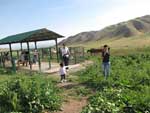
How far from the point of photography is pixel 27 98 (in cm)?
1301

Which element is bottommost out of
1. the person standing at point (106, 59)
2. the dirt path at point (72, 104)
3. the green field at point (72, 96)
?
the dirt path at point (72, 104)

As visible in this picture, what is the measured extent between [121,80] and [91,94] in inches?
79.0

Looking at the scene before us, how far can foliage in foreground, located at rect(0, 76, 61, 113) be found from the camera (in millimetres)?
12648

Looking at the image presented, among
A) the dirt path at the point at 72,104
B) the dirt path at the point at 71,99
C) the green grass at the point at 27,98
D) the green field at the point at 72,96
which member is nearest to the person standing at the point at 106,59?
the dirt path at the point at 71,99

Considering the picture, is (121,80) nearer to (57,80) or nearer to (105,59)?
(105,59)

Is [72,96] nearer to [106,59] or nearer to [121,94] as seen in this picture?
[121,94]

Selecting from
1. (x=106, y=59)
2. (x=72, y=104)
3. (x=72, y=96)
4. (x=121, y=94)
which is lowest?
(x=72, y=104)

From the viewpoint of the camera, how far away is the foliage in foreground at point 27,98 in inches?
498

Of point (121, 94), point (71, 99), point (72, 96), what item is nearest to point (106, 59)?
point (72, 96)

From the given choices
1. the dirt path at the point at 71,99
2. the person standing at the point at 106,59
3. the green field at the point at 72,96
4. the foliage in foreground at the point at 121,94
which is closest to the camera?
the foliage in foreground at the point at 121,94

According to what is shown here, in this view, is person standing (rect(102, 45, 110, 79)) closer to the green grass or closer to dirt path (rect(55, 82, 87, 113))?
dirt path (rect(55, 82, 87, 113))

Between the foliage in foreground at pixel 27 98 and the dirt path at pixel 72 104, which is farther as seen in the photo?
the dirt path at pixel 72 104

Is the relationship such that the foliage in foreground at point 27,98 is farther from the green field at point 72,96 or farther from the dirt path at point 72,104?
the dirt path at point 72,104

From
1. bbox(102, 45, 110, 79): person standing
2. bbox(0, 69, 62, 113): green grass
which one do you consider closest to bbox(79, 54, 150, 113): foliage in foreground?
bbox(102, 45, 110, 79): person standing
